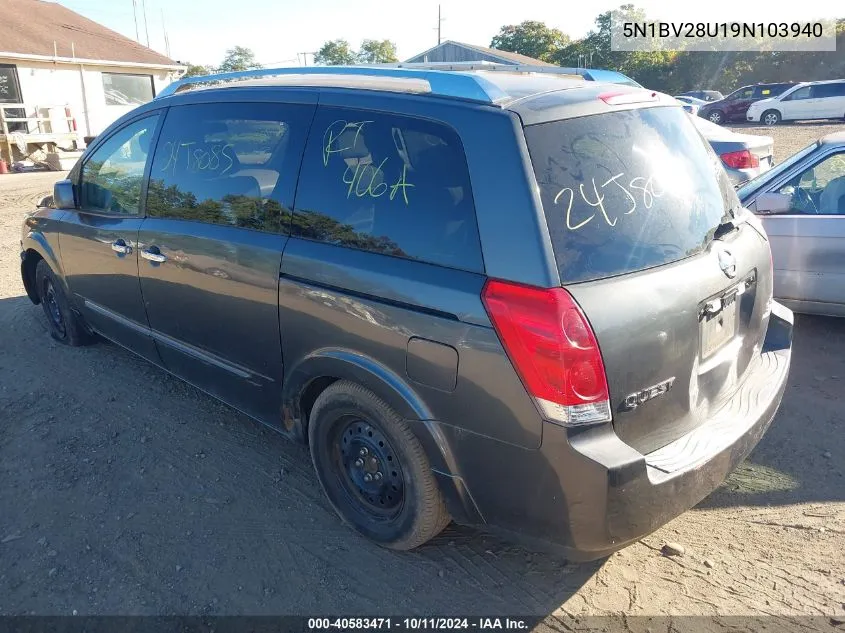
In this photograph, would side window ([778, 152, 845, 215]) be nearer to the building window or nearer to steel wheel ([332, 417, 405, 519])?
steel wheel ([332, 417, 405, 519])

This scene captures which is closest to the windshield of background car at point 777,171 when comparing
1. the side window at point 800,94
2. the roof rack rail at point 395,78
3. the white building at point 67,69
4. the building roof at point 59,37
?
the roof rack rail at point 395,78

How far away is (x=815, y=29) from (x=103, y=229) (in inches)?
1683

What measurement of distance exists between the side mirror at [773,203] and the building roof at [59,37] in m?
23.8

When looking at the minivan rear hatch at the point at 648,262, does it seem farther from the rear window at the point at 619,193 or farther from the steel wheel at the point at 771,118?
the steel wheel at the point at 771,118

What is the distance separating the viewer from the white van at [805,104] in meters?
23.6

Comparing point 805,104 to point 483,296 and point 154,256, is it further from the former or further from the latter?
point 483,296

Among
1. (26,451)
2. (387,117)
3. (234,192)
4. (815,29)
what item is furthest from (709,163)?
(815,29)

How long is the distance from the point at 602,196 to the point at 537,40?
1892 inches

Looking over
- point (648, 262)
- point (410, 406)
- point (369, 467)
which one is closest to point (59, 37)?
point (369, 467)

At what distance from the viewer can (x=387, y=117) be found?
2609 millimetres

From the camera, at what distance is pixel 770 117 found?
25.5 m

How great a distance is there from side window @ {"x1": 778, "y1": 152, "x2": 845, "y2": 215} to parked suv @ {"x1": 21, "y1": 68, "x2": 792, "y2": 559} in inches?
80.8

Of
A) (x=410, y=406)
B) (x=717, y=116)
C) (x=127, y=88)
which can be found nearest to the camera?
(x=410, y=406)

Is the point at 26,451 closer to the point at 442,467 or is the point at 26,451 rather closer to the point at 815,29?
the point at 442,467
